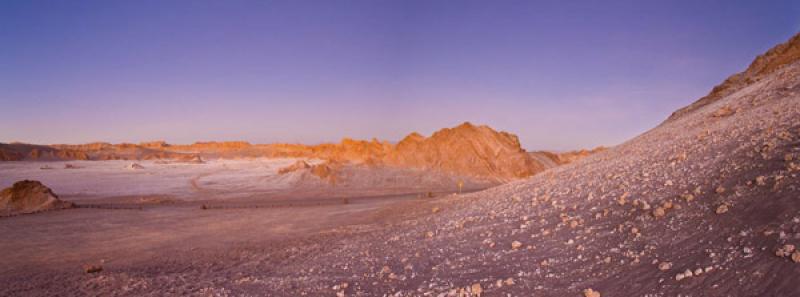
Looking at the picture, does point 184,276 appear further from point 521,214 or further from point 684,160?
point 684,160

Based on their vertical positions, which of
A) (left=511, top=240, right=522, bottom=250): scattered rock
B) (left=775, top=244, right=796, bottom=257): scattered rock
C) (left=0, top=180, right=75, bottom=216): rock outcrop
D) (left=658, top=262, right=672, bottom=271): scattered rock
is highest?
(left=775, top=244, right=796, bottom=257): scattered rock

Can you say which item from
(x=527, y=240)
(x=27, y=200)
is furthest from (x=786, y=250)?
(x=27, y=200)

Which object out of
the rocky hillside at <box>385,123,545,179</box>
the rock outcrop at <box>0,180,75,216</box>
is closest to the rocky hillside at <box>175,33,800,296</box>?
the rock outcrop at <box>0,180,75,216</box>

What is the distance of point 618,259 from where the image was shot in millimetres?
5645

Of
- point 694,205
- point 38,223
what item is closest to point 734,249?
point 694,205

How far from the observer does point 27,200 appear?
24.9 meters

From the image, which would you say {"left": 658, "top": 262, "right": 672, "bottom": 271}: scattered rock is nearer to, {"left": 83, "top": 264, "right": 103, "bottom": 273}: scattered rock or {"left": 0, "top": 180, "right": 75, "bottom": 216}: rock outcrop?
{"left": 83, "top": 264, "right": 103, "bottom": 273}: scattered rock

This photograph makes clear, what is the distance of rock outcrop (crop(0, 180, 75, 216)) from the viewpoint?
24.1 metres

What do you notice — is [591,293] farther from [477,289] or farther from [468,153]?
[468,153]

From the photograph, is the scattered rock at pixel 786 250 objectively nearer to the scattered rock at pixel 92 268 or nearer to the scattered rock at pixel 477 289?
the scattered rock at pixel 477 289

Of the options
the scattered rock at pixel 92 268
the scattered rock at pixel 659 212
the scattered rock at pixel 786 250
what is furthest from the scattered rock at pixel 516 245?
the scattered rock at pixel 92 268

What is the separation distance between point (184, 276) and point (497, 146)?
138 feet

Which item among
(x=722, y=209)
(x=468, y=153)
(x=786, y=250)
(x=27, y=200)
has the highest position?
(x=468, y=153)

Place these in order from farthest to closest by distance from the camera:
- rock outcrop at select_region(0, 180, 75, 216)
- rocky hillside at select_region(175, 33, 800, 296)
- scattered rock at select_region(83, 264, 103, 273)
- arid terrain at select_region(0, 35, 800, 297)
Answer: rock outcrop at select_region(0, 180, 75, 216) < scattered rock at select_region(83, 264, 103, 273) < arid terrain at select_region(0, 35, 800, 297) < rocky hillside at select_region(175, 33, 800, 296)
